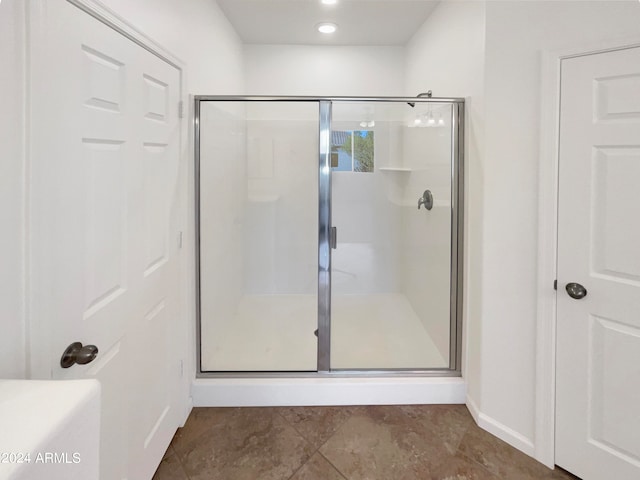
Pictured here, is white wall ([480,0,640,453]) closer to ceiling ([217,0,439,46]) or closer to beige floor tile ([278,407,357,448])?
beige floor tile ([278,407,357,448])

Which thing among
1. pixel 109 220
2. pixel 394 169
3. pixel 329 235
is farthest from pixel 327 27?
pixel 109 220

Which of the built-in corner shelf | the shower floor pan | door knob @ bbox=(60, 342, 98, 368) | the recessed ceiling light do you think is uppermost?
the recessed ceiling light

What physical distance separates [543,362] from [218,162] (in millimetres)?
2213

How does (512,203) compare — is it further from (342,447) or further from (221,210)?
(221,210)

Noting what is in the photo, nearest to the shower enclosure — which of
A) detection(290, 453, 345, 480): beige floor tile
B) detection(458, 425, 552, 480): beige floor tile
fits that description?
detection(458, 425, 552, 480): beige floor tile

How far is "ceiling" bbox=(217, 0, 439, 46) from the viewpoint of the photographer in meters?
2.95

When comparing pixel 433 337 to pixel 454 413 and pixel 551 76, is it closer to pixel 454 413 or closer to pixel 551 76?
pixel 454 413

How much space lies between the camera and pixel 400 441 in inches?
80.5

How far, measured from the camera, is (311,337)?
2771 mm

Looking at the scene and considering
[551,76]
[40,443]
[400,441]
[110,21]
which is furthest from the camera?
[400,441]

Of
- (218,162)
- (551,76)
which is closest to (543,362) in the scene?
(551,76)

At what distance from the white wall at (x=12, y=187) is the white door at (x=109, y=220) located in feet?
0.12

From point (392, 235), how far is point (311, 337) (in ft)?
3.48

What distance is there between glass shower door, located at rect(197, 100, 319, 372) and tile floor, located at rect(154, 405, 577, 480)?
0.36 metres
